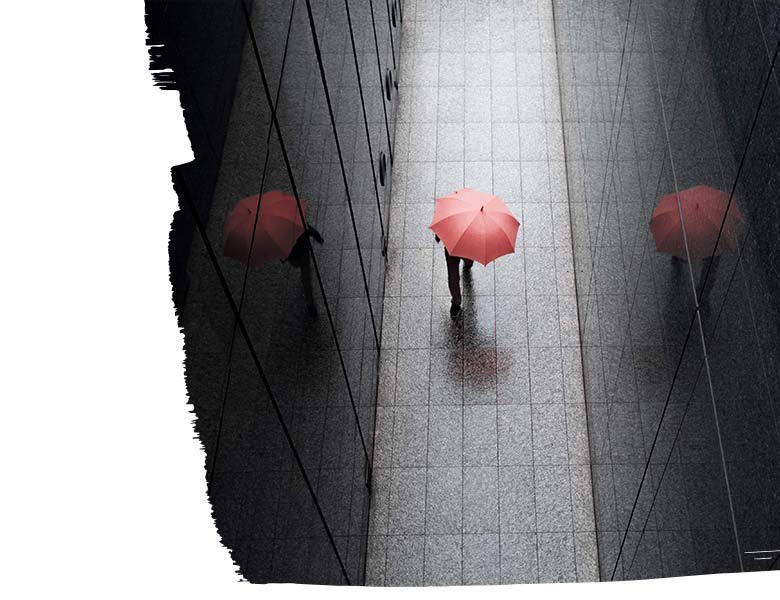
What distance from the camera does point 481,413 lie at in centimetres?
1099

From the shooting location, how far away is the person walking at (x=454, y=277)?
1137 cm

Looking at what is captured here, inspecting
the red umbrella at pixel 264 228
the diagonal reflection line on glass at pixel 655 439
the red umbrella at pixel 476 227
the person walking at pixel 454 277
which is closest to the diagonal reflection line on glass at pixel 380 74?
the red umbrella at pixel 476 227

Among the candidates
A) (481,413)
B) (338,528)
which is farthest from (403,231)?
(338,528)

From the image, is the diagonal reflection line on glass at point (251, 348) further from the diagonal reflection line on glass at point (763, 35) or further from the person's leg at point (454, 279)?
the person's leg at point (454, 279)

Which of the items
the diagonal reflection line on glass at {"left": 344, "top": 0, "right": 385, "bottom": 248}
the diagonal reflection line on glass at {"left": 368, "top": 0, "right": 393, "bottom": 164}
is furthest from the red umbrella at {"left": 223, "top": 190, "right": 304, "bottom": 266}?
the diagonal reflection line on glass at {"left": 368, "top": 0, "right": 393, "bottom": 164}

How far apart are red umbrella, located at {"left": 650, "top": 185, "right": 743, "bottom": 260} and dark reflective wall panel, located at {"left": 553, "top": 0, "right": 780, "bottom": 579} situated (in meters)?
0.02

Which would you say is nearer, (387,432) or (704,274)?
(704,274)

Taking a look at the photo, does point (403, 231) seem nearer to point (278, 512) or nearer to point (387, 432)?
point (387, 432)

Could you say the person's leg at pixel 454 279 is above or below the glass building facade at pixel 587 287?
below

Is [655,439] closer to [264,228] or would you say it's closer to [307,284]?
[307,284]

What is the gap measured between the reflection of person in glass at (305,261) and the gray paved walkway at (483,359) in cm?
387

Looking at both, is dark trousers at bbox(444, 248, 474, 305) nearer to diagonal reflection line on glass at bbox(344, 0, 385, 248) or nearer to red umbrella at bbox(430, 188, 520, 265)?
red umbrella at bbox(430, 188, 520, 265)

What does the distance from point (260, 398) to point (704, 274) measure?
2.79 meters

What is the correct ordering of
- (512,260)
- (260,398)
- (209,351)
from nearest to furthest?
(209,351)
(260,398)
(512,260)
